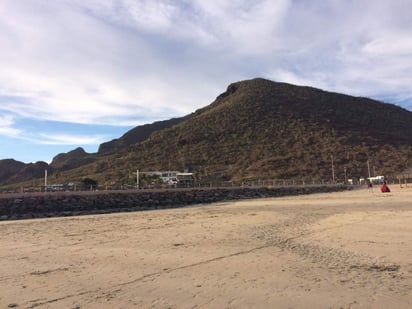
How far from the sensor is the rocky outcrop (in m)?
30.6

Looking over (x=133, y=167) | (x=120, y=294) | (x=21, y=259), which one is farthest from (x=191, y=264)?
(x=133, y=167)

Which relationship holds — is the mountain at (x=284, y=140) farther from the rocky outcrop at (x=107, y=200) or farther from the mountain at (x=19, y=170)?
the mountain at (x=19, y=170)

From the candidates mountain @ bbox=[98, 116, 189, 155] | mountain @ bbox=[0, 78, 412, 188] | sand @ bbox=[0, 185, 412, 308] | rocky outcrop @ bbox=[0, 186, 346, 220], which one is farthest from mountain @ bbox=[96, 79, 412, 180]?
sand @ bbox=[0, 185, 412, 308]

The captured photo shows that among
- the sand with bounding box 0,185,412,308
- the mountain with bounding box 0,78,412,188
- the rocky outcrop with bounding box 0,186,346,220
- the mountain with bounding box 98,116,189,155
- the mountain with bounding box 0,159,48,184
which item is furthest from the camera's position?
the mountain with bounding box 98,116,189,155

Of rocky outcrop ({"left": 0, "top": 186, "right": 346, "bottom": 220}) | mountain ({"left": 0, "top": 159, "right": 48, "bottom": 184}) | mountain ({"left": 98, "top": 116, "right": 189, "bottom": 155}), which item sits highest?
mountain ({"left": 98, "top": 116, "right": 189, "bottom": 155})

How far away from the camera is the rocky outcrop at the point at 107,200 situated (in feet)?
100

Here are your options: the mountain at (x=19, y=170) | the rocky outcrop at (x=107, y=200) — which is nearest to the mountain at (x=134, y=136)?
the mountain at (x=19, y=170)

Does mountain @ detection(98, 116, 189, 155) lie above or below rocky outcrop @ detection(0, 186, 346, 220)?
above

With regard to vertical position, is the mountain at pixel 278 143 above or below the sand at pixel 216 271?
above

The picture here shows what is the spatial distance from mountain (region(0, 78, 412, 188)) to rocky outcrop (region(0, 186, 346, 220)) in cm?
1937

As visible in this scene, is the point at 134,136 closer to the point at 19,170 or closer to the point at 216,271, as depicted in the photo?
the point at 19,170

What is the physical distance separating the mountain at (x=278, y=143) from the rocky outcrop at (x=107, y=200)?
1937 cm

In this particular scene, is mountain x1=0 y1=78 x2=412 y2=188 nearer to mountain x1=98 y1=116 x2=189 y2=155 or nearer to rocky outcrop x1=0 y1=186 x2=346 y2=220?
rocky outcrop x1=0 y1=186 x2=346 y2=220

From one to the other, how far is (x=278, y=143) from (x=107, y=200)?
184ft
